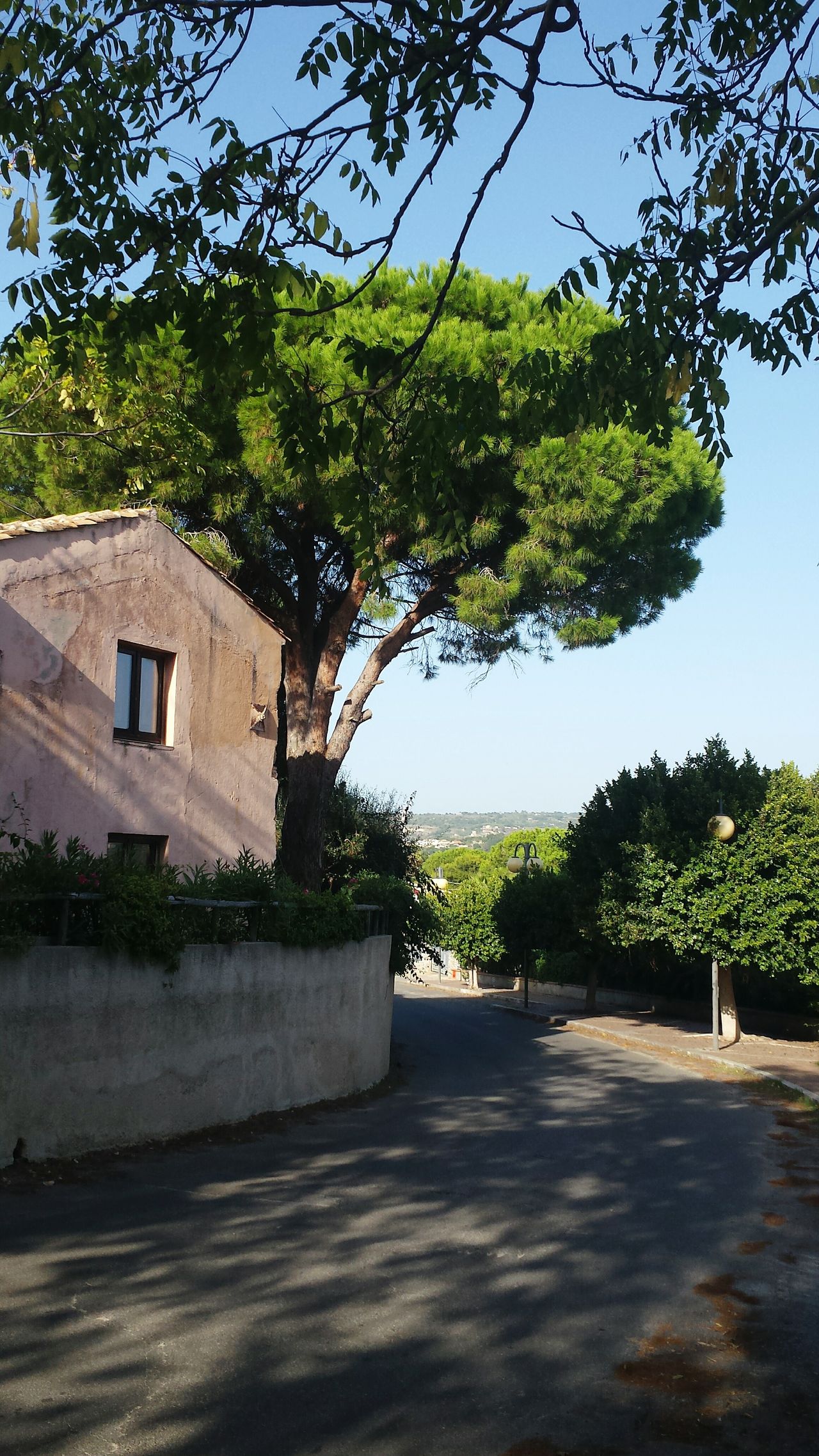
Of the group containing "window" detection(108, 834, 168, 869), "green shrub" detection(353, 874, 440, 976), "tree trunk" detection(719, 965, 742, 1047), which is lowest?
"tree trunk" detection(719, 965, 742, 1047)

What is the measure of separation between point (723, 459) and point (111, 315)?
12.7ft

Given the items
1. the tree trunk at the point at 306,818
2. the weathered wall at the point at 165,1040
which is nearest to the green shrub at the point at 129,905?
the weathered wall at the point at 165,1040

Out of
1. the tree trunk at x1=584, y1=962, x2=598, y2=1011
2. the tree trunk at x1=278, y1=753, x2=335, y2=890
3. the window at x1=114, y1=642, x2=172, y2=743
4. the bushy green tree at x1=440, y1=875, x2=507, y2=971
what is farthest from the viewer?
the bushy green tree at x1=440, y1=875, x2=507, y2=971

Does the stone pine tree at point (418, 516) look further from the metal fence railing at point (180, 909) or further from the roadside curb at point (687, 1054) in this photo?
the roadside curb at point (687, 1054)

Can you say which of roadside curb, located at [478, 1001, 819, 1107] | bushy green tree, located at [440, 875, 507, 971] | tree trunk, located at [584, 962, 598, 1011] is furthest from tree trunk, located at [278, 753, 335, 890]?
bushy green tree, located at [440, 875, 507, 971]

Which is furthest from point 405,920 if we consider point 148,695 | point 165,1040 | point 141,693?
point 165,1040

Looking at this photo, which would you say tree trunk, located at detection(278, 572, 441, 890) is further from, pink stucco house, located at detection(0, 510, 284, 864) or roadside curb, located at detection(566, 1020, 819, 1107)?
roadside curb, located at detection(566, 1020, 819, 1107)

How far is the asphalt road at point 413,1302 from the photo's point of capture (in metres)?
4.87

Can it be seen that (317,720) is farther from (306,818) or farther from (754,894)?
(754,894)

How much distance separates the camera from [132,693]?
16.3 meters

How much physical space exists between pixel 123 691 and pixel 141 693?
41 cm

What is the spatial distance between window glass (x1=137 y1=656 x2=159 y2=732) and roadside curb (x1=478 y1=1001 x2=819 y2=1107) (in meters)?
11.0

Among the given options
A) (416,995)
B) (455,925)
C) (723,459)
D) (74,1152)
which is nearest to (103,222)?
(723,459)

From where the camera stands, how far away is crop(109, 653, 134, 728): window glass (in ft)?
52.4
